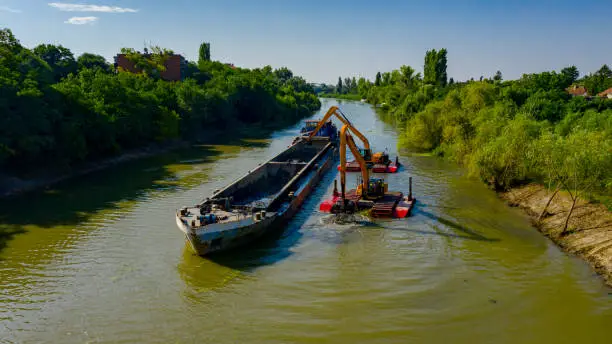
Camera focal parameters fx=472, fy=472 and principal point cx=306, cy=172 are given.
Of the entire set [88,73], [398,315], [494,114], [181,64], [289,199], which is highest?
[181,64]

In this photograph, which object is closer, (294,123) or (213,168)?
(213,168)

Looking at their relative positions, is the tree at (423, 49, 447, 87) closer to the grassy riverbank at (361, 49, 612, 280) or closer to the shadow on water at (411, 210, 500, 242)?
the grassy riverbank at (361, 49, 612, 280)

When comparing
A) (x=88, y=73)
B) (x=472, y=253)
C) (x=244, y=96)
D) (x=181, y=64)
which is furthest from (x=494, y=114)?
(x=181, y=64)

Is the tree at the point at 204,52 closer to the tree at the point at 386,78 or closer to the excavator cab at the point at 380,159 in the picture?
the tree at the point at 386,78

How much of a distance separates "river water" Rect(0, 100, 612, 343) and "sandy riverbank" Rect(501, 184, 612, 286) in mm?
829

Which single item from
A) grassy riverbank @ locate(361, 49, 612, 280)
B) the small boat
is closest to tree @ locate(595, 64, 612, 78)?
grassy riverbank @ locate(361, 49, 612, 280)

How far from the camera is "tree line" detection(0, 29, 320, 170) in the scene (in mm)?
36688

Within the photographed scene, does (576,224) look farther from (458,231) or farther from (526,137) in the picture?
(526,137)

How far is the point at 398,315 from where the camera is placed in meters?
18.0

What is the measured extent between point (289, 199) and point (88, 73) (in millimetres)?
36281

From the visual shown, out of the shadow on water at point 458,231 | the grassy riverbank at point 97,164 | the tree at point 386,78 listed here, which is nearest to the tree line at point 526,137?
the shadow on water at point 458,231

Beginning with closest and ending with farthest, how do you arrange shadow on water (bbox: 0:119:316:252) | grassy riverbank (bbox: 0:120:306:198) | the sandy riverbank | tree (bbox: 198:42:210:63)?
the sandy riverbank, shadow on water (bbox: 0:119:316:252), grassy riverbank (bbox: 0:120:306:198), tree (bbox: 198:42:210:63)

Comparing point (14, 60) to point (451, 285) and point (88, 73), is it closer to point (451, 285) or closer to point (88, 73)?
point (88, 73)

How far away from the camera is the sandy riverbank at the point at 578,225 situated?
22.8 metres
